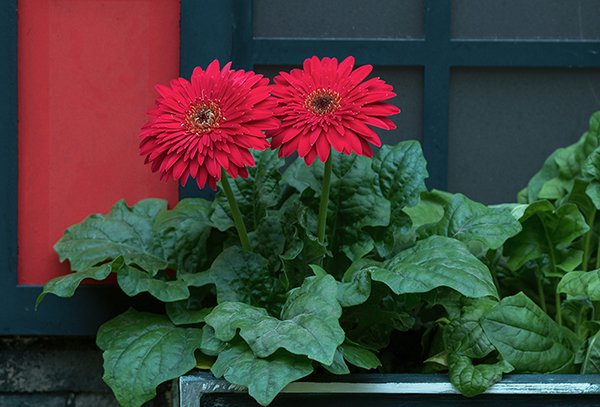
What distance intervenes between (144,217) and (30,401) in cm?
52

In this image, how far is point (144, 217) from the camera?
2.11 meters

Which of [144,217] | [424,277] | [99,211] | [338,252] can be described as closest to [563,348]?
[424,277]

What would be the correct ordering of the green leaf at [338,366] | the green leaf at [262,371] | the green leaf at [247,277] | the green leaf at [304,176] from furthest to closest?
1. the green leaf at [304,176]
2. the green leaf at [247,277]
3. the green leaf at [338,366]
4. the green leaf at [262,371]

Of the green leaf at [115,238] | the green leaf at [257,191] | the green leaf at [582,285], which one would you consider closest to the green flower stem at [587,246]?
the green leaf at [582,285]

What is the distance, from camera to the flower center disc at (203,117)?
1.70 m

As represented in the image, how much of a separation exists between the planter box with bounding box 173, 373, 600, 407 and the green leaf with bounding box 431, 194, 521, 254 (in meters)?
0.30

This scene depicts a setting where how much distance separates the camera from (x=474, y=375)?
167 cm

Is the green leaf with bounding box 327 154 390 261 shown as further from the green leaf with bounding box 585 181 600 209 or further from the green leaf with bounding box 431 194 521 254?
the green leaf with bounding box 585 181 600 209

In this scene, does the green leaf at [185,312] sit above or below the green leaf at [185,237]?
below

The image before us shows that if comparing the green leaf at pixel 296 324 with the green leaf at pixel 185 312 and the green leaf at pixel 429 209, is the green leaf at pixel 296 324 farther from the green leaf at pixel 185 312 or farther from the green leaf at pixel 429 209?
the green leaf at pixel 429 209

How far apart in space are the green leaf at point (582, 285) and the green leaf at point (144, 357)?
722 mm

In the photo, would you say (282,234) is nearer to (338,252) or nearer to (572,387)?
(338,252)

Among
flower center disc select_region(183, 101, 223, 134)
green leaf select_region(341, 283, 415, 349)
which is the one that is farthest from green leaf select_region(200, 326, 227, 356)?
flower center disc select_region(183, 101, 223, 134)

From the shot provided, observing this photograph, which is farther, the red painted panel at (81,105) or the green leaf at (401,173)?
the red painted panel at (81,105)
